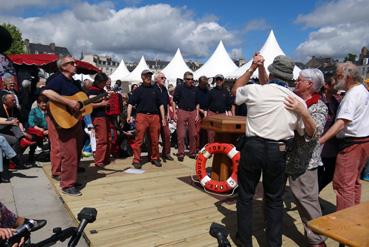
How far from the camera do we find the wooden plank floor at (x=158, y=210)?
3.54 m

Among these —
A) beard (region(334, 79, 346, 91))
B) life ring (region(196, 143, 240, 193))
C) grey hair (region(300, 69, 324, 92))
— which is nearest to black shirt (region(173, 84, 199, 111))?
life ring (region(196, 143, 240, 193))

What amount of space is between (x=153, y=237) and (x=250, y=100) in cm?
181

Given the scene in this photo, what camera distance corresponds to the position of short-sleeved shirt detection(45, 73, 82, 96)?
4629mm

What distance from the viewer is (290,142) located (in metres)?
3.04

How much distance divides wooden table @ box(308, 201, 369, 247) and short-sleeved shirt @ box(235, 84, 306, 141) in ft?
2.92

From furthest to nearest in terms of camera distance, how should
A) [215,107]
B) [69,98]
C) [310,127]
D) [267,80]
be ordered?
1. [215,107]
2. [69,98]
3. [267,80]
4. [310,127]

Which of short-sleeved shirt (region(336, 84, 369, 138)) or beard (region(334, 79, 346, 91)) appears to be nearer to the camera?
short-sleeved shirt (region(336, 84, 369, 138))

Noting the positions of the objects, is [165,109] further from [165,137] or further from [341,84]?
[341,84]

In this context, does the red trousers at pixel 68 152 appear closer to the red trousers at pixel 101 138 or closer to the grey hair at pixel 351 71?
the red trousers at pixel 101 138

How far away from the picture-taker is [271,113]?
2859 millimetres

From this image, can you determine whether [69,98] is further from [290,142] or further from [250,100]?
[290,142]

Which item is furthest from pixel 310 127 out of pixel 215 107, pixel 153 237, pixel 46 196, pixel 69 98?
pixel 215 107

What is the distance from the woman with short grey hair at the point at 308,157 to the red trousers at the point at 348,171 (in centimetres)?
51

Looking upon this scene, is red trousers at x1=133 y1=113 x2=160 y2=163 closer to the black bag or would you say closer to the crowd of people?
the crowd of people
